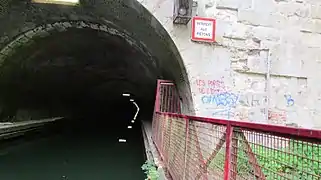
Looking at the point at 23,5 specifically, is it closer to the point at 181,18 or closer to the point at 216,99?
the point at 181,18

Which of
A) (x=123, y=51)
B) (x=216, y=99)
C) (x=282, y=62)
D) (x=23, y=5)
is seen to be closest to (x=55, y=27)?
(x=23, y=5)

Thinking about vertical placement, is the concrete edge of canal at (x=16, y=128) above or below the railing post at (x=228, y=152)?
below

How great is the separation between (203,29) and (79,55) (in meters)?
8.07

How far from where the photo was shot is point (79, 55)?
13703 millimetres

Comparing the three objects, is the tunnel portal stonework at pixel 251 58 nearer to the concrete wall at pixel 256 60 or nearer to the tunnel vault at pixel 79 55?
the concrete wall at pixel 256 60

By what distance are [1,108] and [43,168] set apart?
6344 mm

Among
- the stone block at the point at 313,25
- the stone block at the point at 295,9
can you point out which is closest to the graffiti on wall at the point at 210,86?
the stone block at the point at 295,9

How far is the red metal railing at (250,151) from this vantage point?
135cm

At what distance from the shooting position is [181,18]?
628 cm

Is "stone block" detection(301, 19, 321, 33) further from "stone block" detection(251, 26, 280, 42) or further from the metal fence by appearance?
the metal fence

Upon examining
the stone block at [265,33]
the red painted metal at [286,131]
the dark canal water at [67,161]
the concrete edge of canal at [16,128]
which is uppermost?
the stone block at [265,33]

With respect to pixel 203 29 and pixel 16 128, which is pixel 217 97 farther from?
pixel 16 128

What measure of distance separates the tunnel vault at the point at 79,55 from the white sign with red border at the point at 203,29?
1.47ft

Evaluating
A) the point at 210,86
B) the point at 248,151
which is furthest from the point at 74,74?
the point at 248,151
